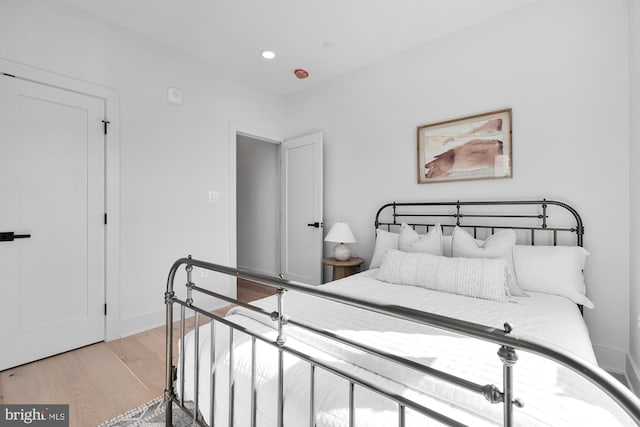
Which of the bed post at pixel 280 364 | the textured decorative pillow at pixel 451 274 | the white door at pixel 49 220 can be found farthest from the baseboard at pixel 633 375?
the white door at pixel 49 220

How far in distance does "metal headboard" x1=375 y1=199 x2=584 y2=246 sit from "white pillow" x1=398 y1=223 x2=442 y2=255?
0.33m

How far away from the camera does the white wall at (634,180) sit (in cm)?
185

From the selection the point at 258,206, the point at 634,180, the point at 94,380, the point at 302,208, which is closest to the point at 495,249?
the point at 634,180

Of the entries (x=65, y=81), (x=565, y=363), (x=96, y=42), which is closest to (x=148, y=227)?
(x=65, y=81)

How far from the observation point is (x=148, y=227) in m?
2.90

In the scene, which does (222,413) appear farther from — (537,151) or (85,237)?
(537,151)

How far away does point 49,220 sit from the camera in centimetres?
234

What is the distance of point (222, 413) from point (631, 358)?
2590 millimetres

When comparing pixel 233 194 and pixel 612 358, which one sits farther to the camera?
pixel 233 194

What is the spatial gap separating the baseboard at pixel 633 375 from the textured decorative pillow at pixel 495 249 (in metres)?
0.75

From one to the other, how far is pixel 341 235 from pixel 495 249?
1.49 m

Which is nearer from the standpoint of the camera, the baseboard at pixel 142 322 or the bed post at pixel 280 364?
the bed post at pixel 280 364

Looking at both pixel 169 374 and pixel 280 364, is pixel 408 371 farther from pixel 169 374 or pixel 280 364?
pixel 169 374

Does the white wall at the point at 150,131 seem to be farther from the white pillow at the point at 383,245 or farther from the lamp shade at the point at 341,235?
the white pillow at the point at 383,245
